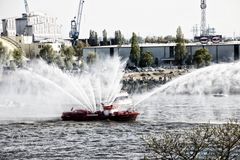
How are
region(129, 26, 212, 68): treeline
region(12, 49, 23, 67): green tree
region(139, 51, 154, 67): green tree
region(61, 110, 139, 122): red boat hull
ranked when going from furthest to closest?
region(139, 51, 154, 67): green tree
region(129, 26, 212, 68): treeline
region(12, 49, 23, 67): green tree
region(61, 110, 139, 122): red boat hull

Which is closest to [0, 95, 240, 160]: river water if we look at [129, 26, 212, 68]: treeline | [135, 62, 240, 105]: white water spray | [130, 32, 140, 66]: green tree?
[135, 62, 240, 105]: white water spray

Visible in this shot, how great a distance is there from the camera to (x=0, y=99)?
10925 cm

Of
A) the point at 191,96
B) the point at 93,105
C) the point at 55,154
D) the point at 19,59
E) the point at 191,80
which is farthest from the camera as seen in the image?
the point at 19,59

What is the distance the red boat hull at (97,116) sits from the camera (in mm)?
67213

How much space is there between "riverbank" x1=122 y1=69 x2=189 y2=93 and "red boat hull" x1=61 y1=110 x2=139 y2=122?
50.3 meters

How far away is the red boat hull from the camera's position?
6721 cm

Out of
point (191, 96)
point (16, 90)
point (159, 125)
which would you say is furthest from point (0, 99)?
point (159, 125)

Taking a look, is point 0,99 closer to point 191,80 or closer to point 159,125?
point 191,80

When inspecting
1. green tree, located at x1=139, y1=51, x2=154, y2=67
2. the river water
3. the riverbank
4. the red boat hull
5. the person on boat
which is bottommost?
the river water

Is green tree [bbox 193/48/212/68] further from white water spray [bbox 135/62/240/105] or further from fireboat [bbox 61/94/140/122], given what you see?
fireboat [bbox 61/94/140/122]

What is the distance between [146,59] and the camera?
15725 cm

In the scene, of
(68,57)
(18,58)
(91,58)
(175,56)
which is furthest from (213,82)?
(68,57)

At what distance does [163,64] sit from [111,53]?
1648cm

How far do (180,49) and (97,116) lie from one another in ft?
291
